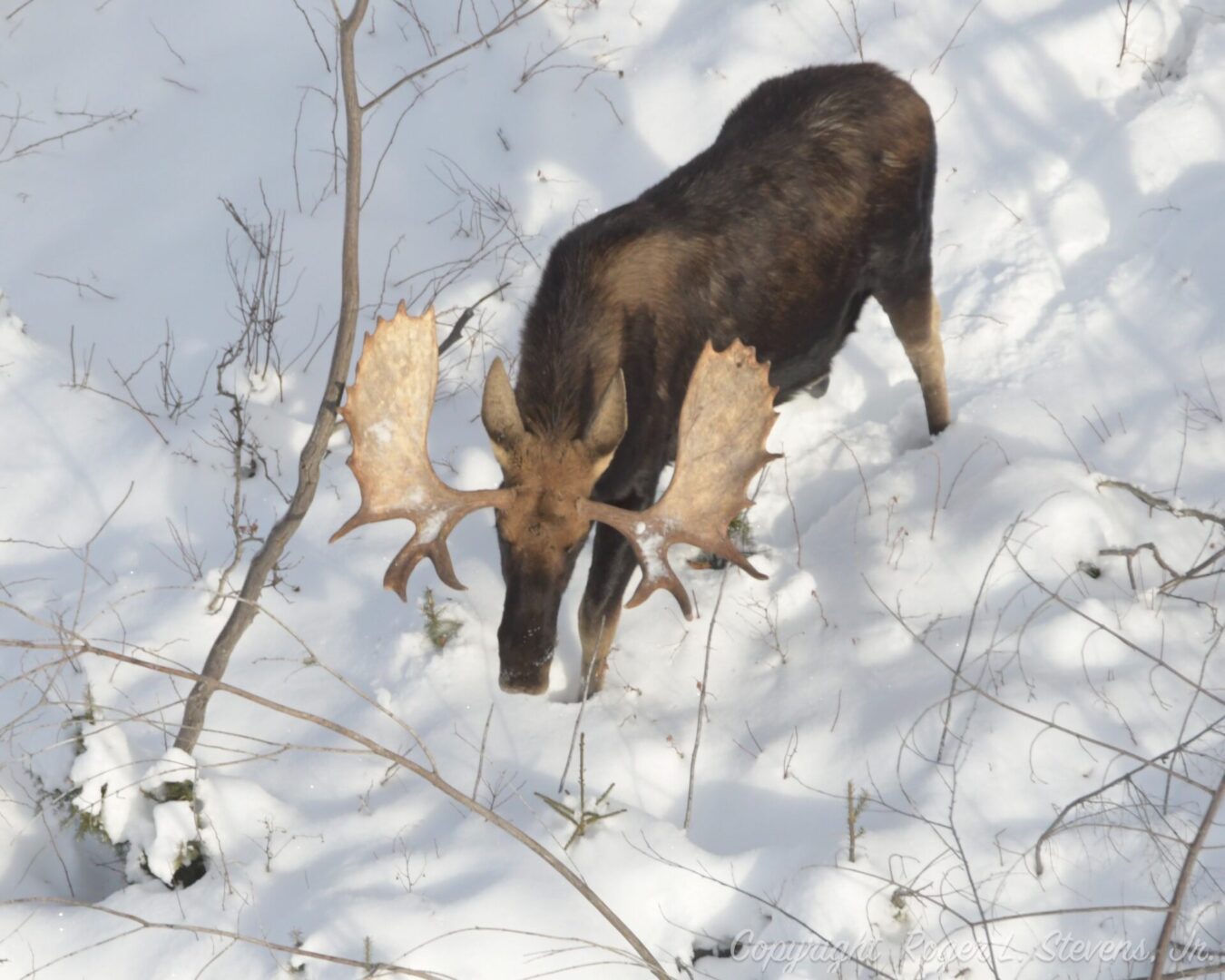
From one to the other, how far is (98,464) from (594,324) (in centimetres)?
280

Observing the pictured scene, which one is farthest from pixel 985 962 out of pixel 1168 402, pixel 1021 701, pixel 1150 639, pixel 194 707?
pixel 1168 402

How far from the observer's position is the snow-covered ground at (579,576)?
4.05m

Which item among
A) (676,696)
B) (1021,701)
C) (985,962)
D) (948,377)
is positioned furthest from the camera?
(948,377)

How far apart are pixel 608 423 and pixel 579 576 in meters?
1.73

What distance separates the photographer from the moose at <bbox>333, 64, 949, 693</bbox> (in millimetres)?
3943

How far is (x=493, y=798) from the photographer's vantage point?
4496mm

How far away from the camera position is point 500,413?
4105 mm

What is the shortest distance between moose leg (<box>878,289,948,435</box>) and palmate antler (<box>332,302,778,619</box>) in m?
2.21

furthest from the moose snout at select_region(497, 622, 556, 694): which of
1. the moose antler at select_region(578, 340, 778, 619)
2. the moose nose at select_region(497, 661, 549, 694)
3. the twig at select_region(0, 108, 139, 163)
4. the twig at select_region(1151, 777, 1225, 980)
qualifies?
the twig at select_region(0, 108, 139, 163)

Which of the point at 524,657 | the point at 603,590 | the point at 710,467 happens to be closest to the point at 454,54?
the point at 710,467

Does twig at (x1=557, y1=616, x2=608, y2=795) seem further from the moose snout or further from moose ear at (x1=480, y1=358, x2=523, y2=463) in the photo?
moose ear at (x1=480, y1=358, x2=523, y2=463)

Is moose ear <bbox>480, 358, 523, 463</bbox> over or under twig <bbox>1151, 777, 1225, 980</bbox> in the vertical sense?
over

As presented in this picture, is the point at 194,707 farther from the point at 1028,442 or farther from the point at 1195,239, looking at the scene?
the point at 1195,239

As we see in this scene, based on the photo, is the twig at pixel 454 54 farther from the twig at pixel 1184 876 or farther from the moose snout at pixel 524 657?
the twig at pixel 1184 876
